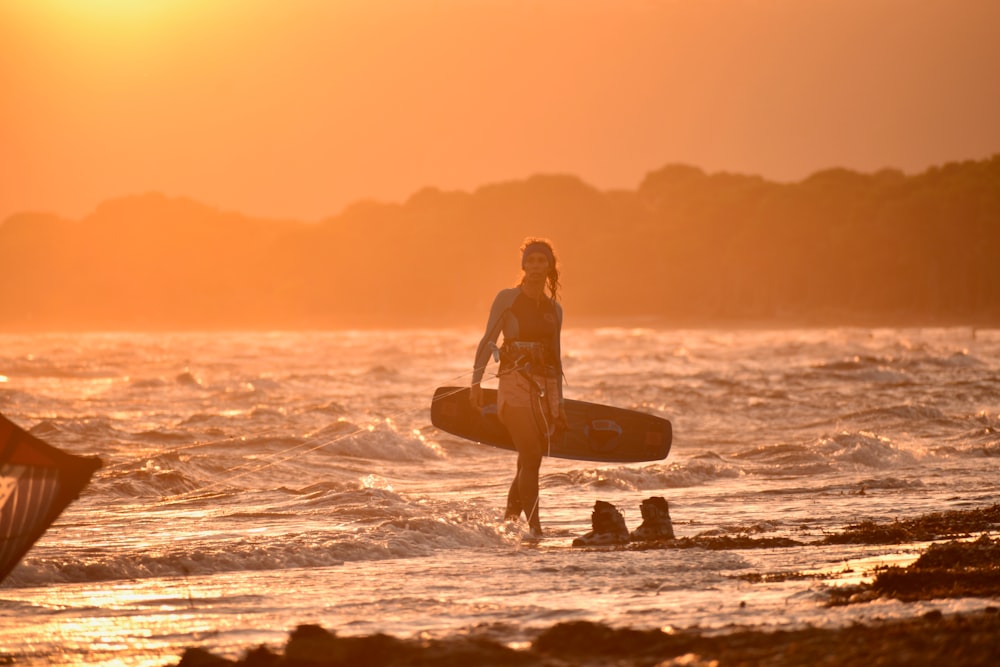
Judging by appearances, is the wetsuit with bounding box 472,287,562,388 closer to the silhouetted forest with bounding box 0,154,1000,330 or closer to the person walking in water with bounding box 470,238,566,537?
the person walking in water with bounding box 470,238,566,537

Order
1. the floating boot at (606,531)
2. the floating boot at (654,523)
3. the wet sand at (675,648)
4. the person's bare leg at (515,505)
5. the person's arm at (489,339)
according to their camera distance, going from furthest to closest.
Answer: the person's bare leg at (515,505)
the person's arm at (489,339)
the floating boot at (654,523)
the floating boot at (606,531)
the wet sand at (675,648)

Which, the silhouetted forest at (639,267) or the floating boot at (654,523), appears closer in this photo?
the floating boot at (654,523)

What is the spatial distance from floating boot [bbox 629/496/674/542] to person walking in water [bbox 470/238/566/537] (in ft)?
2.53

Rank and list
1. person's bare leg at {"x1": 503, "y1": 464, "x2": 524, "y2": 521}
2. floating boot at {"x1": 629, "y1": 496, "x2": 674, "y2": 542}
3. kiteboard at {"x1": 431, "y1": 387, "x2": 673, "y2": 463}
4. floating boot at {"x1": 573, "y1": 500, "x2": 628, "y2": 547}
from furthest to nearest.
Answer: kiteboard at {"x1": 431, "y1": 387, "x2": 673, "y2": 463} → person's bare leg at {"x1": 503, "y1": 464, "x2": 524, "y2": 521} → floating boot at {"x1": 629, "y1": 496, "x2": 674, "y2": 542} → floating boot at {"x1": 573, "y1": 500, "x2": 628, "y2": 547}

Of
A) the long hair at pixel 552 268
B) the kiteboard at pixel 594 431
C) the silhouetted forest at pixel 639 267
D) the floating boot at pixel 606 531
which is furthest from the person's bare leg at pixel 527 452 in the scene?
the silhouetted forest at pixel 639 267

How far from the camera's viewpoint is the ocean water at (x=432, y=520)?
5.79m

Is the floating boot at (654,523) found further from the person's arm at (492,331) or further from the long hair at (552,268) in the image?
the long hair at (552,268)

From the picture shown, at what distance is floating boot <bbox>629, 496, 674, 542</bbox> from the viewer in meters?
8.20

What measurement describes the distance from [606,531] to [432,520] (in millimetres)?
1347

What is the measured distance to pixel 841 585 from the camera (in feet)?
20.4

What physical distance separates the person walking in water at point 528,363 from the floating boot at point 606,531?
664 mm

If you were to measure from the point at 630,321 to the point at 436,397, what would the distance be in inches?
4756

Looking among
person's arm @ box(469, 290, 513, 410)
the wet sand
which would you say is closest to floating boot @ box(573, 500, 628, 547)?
person's arm @ box(469, 290, 513, 410)

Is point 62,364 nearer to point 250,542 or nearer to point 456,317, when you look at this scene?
point 250,542
